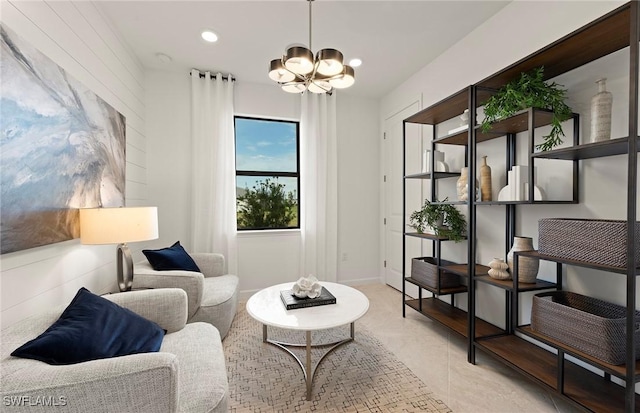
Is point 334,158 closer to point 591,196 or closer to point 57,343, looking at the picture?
point 591,196

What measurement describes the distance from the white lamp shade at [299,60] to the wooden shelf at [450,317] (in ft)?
7.37

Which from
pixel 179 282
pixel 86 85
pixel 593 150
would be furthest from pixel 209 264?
pixel 593 150

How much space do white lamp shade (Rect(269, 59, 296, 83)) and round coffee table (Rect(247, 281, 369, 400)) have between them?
5.26 ft

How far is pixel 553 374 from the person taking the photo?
5.25 feet

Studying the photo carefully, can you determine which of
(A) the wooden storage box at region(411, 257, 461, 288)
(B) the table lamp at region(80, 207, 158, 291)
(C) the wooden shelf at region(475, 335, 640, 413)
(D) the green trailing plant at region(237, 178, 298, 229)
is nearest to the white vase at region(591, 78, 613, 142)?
(C) the wooden shelf at region(475, 335, 640, 413)

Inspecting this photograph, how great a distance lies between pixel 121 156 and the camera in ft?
8.05

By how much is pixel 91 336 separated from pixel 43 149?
41.2 inches

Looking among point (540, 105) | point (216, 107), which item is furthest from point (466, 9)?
point (216, 107)

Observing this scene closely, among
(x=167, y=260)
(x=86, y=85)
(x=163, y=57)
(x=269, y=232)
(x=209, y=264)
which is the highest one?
(x=163, y=57)

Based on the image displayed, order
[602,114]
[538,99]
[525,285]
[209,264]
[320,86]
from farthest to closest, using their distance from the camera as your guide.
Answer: [209,264] < [320,86] < [525,285] < [538,99] < [602,114]

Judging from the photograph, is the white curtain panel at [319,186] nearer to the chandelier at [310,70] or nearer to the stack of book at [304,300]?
the chandelier at [310,70]

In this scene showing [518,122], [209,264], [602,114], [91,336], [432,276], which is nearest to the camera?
[91,336]

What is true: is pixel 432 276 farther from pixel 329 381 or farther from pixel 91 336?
pixel 91 336

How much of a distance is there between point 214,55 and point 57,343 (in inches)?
110
